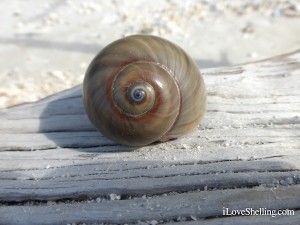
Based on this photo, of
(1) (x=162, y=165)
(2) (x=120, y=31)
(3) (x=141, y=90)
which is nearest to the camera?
(3) (x=141, y=90)

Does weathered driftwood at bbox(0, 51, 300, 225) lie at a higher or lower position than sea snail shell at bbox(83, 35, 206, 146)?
lower

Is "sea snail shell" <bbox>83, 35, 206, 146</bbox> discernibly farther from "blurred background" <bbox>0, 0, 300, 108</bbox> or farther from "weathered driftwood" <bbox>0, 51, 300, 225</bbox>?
"blurred background" <bbox>0, 0, 300, 108</bbox>

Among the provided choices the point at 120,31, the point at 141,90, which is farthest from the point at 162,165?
the point at 120,31

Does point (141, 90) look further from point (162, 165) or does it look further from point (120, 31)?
point (120, 31)

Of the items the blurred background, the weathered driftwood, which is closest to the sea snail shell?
the weathered driftwood

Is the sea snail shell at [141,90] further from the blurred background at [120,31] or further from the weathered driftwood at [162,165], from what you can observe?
the blurred background at [120,31]

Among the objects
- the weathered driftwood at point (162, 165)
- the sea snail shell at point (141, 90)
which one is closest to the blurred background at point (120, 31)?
the weathered driftwood at point (162, 165)
